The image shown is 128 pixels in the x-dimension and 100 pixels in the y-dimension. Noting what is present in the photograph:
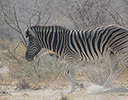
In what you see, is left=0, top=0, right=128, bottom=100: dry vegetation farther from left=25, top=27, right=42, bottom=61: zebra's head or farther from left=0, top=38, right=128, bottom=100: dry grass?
left=25, top=27, right=42, bottom=61: zebra's head

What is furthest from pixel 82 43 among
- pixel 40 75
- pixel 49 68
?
pixel 40 75

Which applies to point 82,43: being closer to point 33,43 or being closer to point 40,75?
point 33,43

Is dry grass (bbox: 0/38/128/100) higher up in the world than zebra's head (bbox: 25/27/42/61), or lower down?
lower down

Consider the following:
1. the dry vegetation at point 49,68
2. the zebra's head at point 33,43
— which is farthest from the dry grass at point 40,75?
the zebra's head at point 33,43

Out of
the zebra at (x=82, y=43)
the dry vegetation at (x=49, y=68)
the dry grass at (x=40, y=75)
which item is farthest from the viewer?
the dry grass at (x=40, y=75)

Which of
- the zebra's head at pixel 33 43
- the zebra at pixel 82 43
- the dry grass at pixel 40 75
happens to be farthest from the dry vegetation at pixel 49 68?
the zebra's head at pixel 33 43

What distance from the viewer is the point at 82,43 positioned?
5.91 meters

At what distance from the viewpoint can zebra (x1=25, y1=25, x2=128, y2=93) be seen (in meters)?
5.58

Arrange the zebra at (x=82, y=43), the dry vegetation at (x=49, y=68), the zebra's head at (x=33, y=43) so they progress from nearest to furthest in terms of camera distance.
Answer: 1. the zebra at (x=82, y=43)
2. the zebra's head at (x=33, y=43)
3. the dry vegetation at (x=49, y=68)

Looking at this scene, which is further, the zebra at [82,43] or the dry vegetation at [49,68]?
the dry vegetation at [49,68]

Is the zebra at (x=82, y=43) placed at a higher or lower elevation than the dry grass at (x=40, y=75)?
higher

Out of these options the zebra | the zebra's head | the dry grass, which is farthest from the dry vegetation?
the zebra's head

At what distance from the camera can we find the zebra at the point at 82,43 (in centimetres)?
558

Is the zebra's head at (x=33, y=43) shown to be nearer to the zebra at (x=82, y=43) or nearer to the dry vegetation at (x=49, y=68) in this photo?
the zebra at (x=82, y=43)
